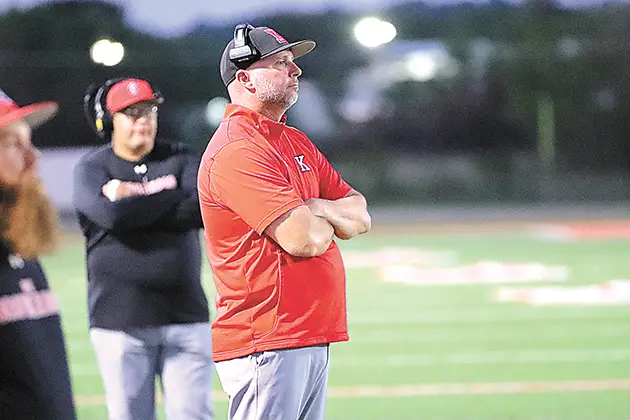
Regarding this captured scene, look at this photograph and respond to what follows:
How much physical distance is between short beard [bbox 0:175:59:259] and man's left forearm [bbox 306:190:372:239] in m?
1.32

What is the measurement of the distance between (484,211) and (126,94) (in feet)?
76.3

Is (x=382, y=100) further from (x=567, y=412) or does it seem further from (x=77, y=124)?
(x=567, y=412)

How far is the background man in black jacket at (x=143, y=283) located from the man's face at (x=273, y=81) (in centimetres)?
104

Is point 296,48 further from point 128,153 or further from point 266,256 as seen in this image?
point 128,153

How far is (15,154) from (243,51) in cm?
129

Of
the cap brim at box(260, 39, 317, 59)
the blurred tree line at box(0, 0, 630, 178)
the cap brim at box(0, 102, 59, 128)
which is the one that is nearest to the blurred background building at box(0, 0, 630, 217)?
the blurred tree line at box(0, 0, 630, 178)

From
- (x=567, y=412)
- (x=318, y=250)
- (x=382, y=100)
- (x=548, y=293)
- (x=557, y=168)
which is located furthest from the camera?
(x=382, y=100)

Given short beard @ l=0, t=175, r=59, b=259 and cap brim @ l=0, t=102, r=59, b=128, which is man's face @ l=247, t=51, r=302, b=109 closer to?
cap brim @ l=0, t=102, r=59, b=128

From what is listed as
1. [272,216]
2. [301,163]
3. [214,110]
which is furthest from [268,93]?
[214,110]

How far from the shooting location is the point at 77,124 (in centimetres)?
2677

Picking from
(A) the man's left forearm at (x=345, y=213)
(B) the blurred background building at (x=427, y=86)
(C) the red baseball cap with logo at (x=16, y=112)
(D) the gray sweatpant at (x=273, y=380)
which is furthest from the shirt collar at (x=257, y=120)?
(B) the blurred background building at (x=427, y=86)

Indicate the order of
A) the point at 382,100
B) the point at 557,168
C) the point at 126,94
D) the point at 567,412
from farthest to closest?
the point at 382,100 < the point at 557,168 < the point at 567,412 < the point at 126,94

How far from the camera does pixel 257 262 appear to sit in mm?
3623

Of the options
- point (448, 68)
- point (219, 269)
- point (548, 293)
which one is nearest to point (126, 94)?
point (219, 269)
